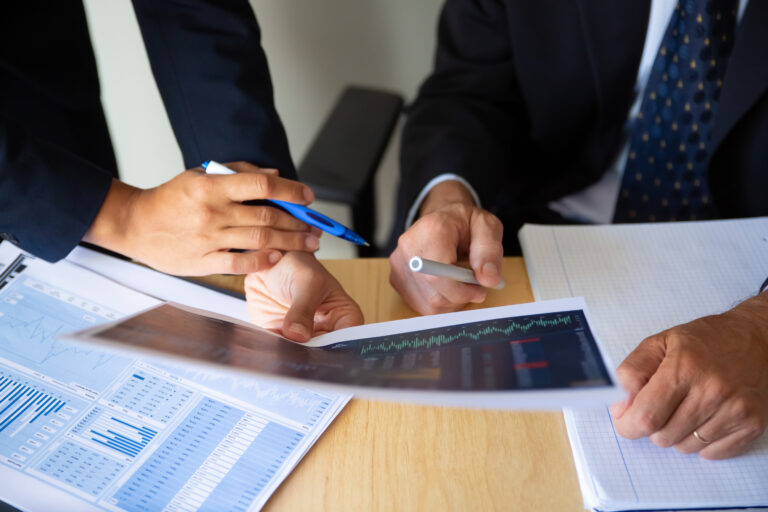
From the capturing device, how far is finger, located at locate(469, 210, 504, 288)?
0.77 metres

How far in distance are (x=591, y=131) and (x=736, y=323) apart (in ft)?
2.07

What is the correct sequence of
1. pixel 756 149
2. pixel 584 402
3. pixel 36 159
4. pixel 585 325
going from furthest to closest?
pixel 756 149 → pixel 36 159 → pixel 585 325 → pixel 584 402

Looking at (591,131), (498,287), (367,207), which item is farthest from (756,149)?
(367,207)

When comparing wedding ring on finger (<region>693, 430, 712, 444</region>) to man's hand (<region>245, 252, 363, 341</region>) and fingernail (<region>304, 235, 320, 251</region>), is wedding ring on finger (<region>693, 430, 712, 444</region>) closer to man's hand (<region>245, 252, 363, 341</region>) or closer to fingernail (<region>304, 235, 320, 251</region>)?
man's hand (<region>245, 252, 363, 341</region>)

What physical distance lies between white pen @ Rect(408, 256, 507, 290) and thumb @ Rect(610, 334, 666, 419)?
20 cm

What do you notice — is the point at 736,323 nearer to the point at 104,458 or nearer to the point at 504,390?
the point at 504,390

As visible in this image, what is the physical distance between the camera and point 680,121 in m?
1.07

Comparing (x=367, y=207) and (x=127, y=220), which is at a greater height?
(x=127, y=220)

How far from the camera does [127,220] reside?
818mm

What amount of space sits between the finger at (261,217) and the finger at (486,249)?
10.4 inches

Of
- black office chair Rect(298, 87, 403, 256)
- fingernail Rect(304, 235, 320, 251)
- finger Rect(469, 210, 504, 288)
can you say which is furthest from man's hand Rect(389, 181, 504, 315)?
black office chair Rect(298, 87, 403, 256)

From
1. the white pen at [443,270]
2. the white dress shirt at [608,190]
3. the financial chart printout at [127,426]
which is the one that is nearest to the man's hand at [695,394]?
the white pen at [443,270]

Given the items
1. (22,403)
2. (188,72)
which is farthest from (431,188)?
(22,403)

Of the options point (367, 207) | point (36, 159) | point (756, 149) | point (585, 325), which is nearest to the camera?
point (585, 325)
